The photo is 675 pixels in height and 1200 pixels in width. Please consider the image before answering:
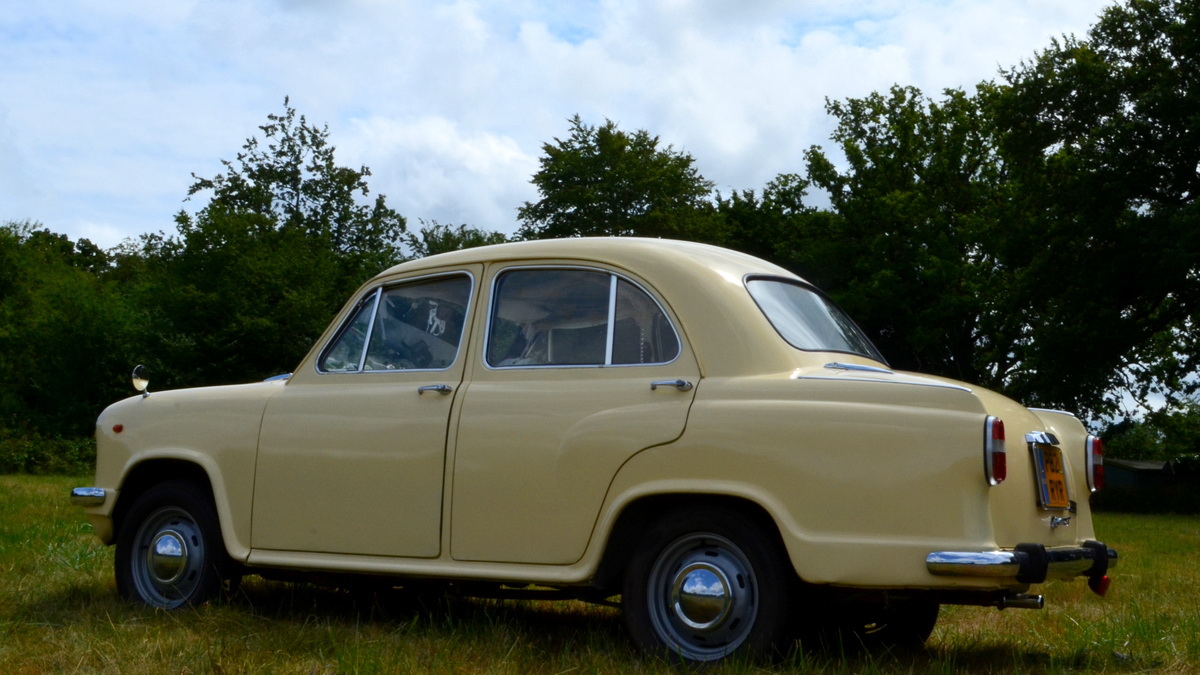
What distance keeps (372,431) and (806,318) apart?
1950 mm

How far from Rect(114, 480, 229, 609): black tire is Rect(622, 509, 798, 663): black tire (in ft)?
7.83

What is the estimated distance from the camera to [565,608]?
696 centimetres

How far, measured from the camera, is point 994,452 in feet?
14.3

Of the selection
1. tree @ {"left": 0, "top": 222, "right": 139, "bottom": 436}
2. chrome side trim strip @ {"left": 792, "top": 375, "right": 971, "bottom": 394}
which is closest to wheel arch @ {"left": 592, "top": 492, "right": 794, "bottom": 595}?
chrome side trim strip @ {"left": 792, "top": 375, "right": 971, "bottom": 394}

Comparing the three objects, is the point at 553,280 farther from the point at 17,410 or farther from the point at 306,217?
the point at 306,217

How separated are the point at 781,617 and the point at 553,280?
1.83 metres

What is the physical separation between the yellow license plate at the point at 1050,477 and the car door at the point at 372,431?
237 centimetres

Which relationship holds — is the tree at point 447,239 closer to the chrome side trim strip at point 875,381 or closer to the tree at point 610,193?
the tree at point 610,193

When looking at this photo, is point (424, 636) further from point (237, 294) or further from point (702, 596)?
point (237, 294)

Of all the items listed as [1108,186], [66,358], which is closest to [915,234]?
[1108,186]

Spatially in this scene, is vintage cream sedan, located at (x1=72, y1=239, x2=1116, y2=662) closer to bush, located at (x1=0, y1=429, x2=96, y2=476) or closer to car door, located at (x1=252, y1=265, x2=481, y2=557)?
car door, located at (x1=252, y1=265, x2=481, y2=557)

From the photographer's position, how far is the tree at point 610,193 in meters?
46.8

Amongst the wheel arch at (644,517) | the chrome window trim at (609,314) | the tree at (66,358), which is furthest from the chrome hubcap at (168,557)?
the tree at (66,358)

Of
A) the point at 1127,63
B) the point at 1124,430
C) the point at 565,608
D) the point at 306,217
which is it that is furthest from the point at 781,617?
the point at 306,217
